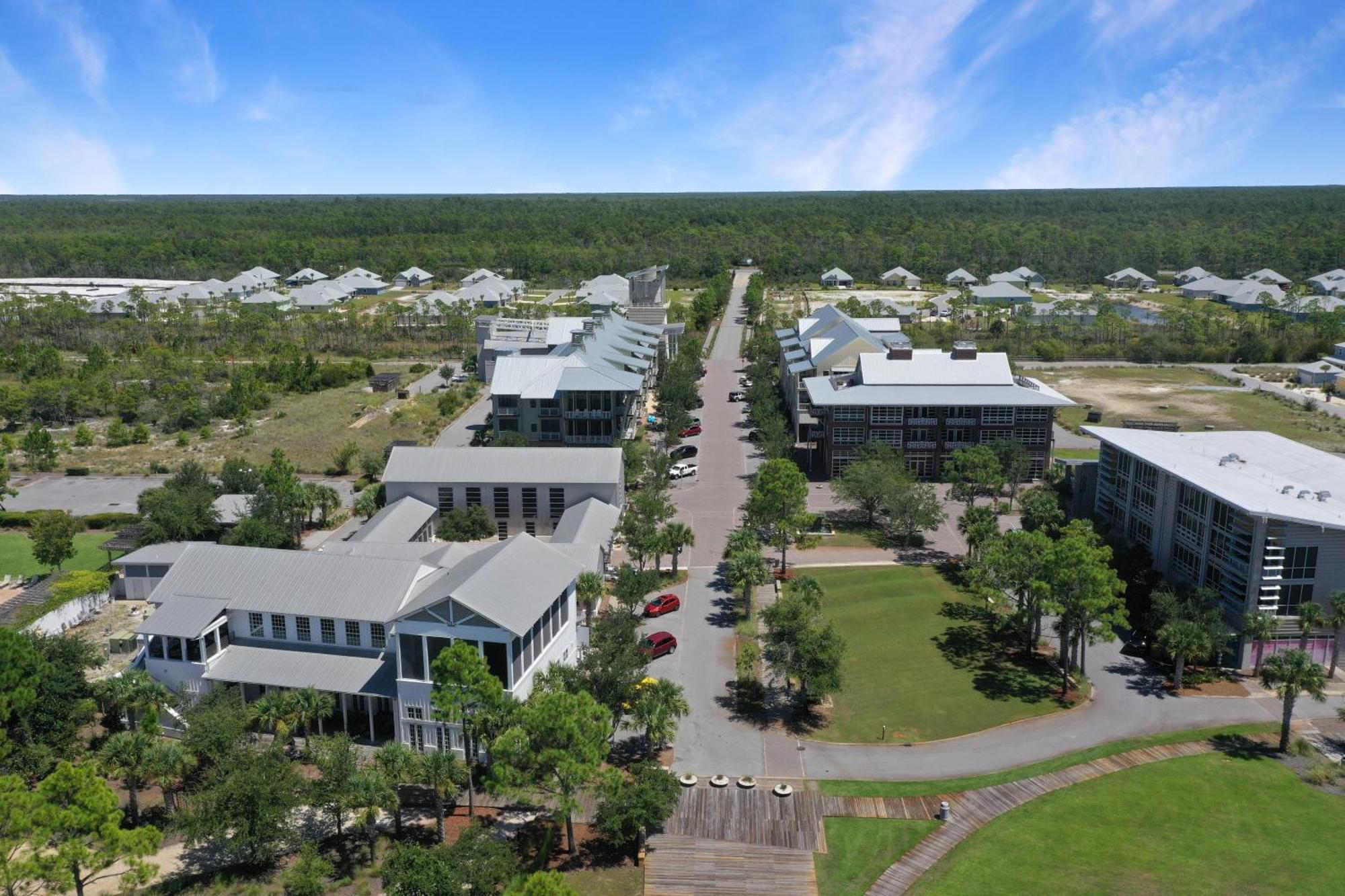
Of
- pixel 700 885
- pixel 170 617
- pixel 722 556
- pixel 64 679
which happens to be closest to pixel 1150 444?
pixel 722 556

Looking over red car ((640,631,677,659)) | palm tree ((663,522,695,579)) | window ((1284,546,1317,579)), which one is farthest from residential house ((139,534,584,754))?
window ((1284,546,1317,579))

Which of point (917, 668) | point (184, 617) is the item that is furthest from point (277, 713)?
point (917, 668)

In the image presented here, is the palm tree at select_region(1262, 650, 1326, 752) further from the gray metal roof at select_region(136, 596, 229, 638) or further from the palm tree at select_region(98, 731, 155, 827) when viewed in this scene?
the gray metal roof at select_region(136, 596, 229, 638)

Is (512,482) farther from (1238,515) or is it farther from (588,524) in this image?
(1238,515)

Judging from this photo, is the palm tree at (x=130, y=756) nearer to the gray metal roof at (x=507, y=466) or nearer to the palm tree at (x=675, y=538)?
the palm tree at (x=675, y=538)

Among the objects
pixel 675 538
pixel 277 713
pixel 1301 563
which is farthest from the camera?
pixel 675 538

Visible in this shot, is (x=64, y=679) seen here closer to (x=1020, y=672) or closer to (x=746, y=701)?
(x=746, y=701)
